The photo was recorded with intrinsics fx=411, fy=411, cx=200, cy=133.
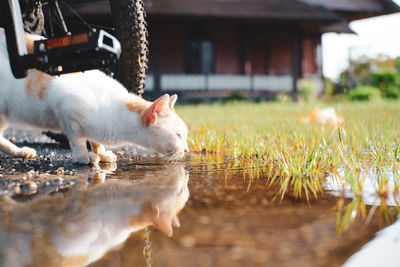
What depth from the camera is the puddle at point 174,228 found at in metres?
0.99

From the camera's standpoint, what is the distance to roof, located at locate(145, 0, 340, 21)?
561 inches

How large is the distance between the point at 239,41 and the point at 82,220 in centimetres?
1658

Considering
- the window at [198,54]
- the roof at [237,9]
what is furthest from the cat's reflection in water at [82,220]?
the window at [198,54]

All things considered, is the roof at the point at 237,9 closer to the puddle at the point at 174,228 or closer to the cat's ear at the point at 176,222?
the puddle at the point at 174,228

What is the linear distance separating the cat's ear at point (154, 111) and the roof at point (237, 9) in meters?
12.0

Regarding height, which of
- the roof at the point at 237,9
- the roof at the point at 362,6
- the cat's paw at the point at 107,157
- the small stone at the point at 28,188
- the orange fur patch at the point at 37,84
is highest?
the roof at the point at 362,6

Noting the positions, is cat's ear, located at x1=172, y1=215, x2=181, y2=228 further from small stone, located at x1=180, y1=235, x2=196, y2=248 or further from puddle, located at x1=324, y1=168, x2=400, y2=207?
puddle, located at x1=324, y1=168, x2=400, y2=207

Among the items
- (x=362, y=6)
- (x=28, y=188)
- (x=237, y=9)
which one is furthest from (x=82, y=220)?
(x=362, y=6)

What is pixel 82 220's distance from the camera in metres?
1.29

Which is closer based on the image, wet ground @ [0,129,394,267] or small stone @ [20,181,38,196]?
wet ground @ [0,129,394,267]

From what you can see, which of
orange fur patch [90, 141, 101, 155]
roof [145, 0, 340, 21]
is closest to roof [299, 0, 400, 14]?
roof [145, 0, 340, 21]

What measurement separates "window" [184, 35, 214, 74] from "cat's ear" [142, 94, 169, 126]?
14.7 meters

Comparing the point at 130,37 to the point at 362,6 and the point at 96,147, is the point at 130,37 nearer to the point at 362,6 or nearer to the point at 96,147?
the point at 96,147

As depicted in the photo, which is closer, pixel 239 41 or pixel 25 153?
pixel 25 153
